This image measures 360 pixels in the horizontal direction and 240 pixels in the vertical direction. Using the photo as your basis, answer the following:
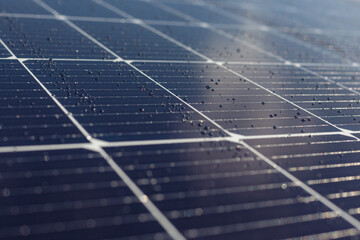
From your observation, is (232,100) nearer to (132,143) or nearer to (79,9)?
(132,143)

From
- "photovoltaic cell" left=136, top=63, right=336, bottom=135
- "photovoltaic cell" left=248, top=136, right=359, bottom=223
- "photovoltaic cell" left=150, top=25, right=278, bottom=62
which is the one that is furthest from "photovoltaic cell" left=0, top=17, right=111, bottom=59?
"photovoltaic cell" left=248, top=136, right=359, bottom=223

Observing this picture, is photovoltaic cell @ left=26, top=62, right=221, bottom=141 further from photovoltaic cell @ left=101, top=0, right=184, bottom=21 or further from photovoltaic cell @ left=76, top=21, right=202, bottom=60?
photovoltaic cell @ left=101, top=0, right=184, bottom=21

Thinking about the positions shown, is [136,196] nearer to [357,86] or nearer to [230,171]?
[230,171]

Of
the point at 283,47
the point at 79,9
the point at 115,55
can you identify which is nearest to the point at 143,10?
the point at 79,9

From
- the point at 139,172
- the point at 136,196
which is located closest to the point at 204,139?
the point at 139,172

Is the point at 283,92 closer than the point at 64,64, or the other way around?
the point at 64,64

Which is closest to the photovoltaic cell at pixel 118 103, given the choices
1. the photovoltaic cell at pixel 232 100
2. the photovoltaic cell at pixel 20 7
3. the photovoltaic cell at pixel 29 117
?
the photovoltaic cell at pixel 29 117

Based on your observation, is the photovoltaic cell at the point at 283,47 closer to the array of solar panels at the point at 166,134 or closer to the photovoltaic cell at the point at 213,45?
the array of solar panels at the point at 166,134

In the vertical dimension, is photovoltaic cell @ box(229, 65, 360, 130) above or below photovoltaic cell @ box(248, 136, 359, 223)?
above
